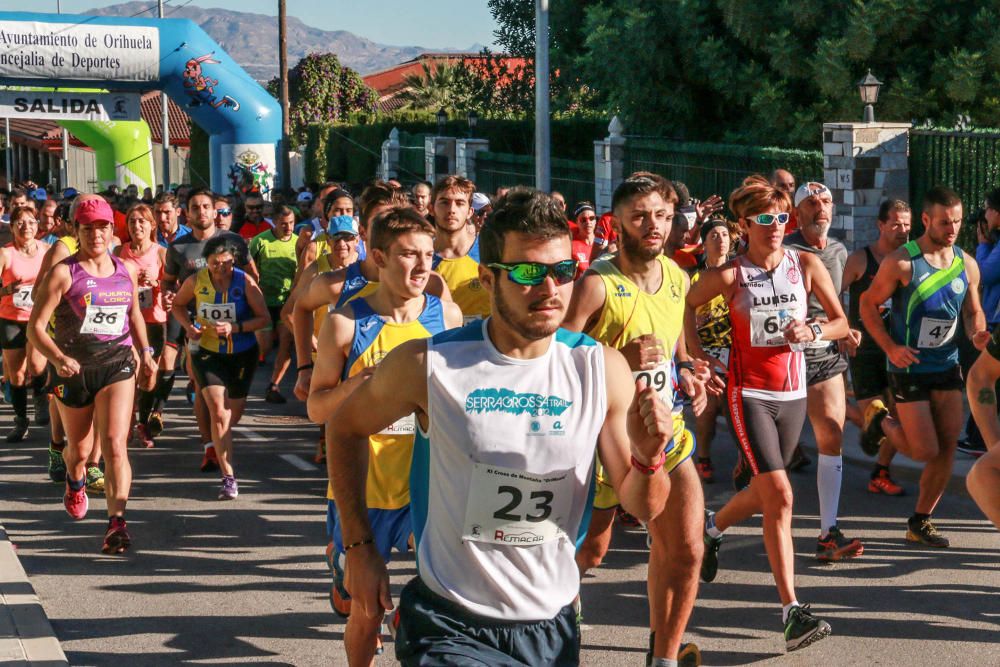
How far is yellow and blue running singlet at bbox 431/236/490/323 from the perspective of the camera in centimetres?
818

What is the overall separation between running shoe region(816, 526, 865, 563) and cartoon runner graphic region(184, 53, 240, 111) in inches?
853

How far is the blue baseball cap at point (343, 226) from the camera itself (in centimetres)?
881

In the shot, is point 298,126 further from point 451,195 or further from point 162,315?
point 451,195

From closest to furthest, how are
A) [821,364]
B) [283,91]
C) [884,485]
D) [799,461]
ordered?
[821,364] < [884,485] < [799,461] < [283,91]

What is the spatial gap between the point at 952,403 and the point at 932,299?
22.5 inches

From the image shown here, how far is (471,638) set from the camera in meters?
3.71

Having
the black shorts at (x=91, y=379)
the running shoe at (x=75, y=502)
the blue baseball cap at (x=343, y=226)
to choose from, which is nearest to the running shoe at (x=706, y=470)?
the blue baseball cap at (x=343, y=226)

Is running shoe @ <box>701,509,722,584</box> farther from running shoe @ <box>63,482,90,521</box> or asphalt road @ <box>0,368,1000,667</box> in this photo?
running shoe @ <box>63,482,90,521</box>

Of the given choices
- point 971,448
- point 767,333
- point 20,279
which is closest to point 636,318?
point 767,333

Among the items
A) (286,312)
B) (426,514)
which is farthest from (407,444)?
(286,312)

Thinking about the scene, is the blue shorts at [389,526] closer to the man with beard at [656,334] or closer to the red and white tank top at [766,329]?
the man with beard at [656,334]

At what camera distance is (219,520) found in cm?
909

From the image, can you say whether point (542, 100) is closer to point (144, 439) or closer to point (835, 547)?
point (144, 439)

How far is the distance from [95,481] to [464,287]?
3.32 metres
